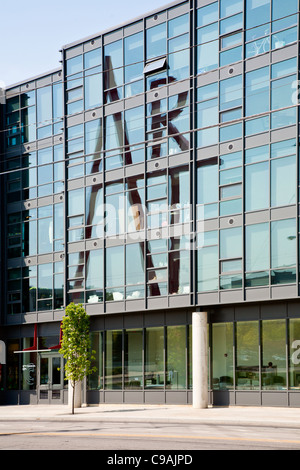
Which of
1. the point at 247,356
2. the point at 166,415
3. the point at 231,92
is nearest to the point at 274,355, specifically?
the point at 247,356

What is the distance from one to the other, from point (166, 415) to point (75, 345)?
6610mm

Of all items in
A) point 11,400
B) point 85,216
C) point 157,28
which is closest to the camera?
point 157,28

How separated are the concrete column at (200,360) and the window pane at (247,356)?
4.71 feet

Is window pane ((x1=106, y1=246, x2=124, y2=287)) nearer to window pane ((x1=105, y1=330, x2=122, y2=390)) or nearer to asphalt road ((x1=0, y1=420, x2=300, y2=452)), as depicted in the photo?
window pane ((x1=105, y1=330, x2=122, y2=390))

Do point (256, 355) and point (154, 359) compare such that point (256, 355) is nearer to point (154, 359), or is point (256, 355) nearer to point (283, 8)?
point (154, 359)

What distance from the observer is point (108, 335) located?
1459 inches

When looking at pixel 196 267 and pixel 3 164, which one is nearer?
pixel 196 267

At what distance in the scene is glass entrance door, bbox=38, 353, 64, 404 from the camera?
39656 millimetres

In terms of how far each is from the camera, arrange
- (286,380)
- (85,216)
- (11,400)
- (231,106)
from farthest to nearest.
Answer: (11,400) < (85,216) < (231,106) < (286,380)

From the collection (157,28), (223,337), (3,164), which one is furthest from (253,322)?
(3,164)

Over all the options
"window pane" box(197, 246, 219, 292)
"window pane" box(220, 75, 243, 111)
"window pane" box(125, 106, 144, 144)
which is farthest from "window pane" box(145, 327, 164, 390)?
"window pane" box(220, 75, 243, 111)

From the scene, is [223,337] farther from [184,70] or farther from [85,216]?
[184,70]

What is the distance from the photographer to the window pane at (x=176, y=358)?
3400 cm

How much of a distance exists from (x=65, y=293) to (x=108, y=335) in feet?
10.5
